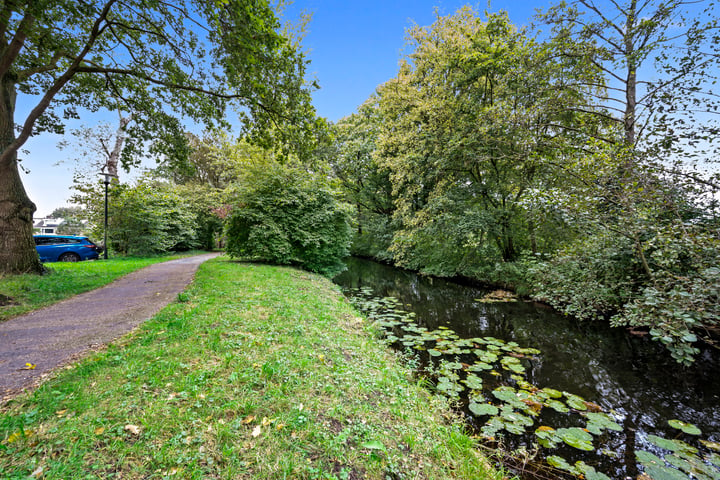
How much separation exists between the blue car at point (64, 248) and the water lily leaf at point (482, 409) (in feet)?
61.2

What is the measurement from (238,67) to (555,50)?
9164 mm

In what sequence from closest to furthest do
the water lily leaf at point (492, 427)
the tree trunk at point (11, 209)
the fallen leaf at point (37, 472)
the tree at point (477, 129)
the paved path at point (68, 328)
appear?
1. the fallen leaf at point (37, 472)
2. the paved path at point (68, 328)
3. the water lily leaf at point (492, 427)
4. the tree trunk at point (11, 209)
5. the tree at point (477, 129)

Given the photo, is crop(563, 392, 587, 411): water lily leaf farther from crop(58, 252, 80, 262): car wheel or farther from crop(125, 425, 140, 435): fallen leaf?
crop(58, 252, 80, 262): car wheel

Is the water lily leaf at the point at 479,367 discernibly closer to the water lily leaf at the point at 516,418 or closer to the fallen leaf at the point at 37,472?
the water lily leaf at the point at 516,418

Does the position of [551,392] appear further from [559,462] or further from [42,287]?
[42,287]

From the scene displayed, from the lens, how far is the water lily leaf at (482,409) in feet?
11.8

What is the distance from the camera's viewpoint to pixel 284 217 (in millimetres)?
11422

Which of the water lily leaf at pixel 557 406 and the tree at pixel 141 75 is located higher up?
the tree at pixel 141 75

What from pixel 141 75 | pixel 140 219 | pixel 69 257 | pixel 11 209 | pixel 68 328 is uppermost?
pixel 141 75

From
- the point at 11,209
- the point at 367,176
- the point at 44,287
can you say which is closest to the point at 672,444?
the point at 44,287

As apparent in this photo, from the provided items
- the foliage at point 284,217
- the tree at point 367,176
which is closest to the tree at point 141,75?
the foliage at point 284,217

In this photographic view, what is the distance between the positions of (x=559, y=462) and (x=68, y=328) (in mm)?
6907

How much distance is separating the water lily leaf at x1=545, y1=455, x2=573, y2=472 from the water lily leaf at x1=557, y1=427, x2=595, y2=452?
34 centimetres

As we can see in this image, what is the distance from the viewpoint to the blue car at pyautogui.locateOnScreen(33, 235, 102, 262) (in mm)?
12797
